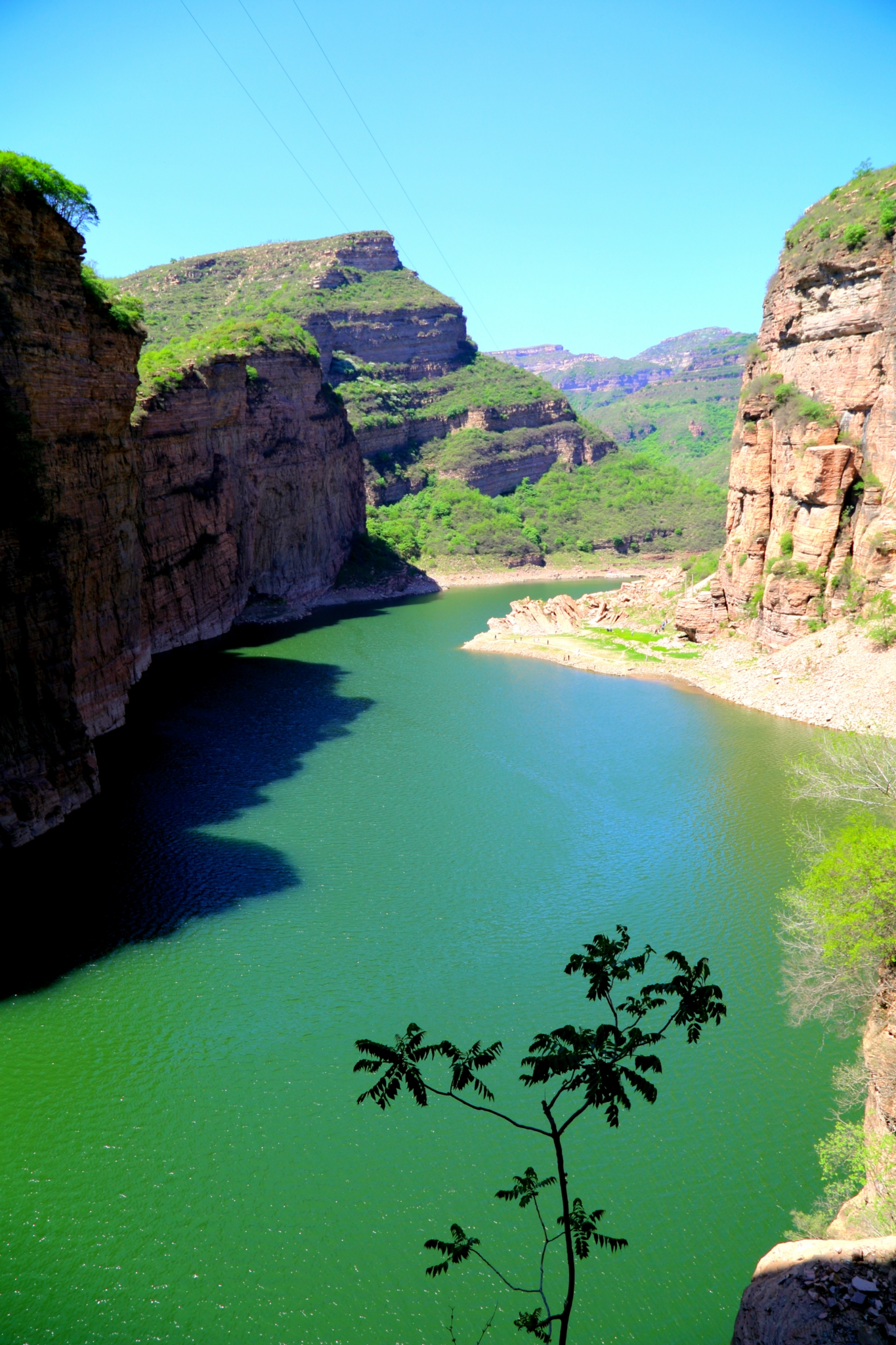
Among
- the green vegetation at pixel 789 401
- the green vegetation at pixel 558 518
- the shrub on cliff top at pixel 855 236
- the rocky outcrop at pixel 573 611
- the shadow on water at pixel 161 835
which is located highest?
the shrub on cliff top at pixel 855 236

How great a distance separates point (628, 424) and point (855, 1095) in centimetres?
17971

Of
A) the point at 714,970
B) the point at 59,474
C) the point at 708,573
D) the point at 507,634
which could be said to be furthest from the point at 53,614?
the point at 708,573

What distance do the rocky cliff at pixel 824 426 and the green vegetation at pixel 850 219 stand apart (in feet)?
0.19

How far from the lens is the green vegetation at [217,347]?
48625 mm

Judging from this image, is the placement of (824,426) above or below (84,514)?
above

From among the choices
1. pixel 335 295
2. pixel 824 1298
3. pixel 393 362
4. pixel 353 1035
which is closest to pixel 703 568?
pixel 353 1035

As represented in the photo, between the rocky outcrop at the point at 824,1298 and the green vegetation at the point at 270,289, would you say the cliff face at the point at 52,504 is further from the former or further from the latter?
the green vegetation at the point at 270,289

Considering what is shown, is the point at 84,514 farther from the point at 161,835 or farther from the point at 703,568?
the point at 703,568

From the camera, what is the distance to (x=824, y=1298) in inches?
370

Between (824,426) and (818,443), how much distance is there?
78 cm

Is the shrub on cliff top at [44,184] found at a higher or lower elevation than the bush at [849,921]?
higher

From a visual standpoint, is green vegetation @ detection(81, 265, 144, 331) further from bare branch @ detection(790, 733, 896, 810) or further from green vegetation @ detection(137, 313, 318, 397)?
bare branch @ detection(790, 733, 896, 810)

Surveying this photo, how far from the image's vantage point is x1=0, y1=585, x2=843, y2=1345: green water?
12641mm

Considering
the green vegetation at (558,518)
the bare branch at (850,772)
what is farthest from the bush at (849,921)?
the green vegetation at (558,518)
